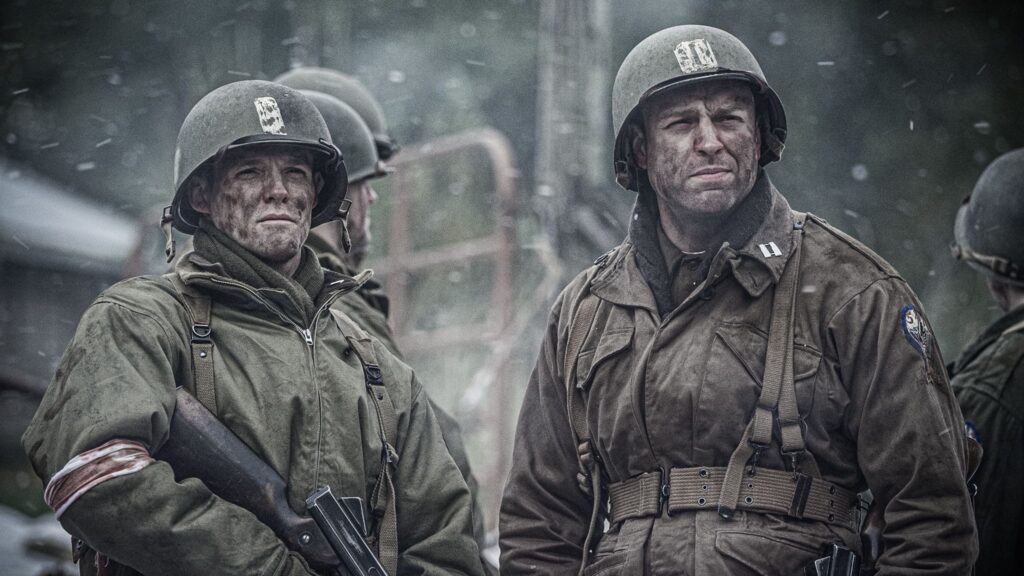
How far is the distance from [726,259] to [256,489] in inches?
60.5

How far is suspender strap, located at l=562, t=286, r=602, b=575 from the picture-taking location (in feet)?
12.7

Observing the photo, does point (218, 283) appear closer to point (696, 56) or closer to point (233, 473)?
point (233, 473)

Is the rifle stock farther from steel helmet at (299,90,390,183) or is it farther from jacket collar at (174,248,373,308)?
steel helmet at (299,90,390,183)

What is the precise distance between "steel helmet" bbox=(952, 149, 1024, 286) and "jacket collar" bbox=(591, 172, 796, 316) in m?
1.84

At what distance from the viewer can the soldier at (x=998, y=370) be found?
4723 millimetres

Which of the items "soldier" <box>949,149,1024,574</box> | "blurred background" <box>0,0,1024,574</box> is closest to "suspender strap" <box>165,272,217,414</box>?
"soldier" <box>949,149,1024,574</box>

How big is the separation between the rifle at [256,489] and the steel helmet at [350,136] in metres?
2.12

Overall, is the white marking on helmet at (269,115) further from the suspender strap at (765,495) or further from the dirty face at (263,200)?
the suspender strap at (765,495)

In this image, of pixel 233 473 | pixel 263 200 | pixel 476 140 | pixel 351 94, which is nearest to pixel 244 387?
pixel 233 473

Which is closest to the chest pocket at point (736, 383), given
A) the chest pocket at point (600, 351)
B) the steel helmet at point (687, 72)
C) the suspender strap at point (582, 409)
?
the chest pocket at point (600, 351)

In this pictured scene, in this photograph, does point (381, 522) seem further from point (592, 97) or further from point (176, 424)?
point (592, 97)

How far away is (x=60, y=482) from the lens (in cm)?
321

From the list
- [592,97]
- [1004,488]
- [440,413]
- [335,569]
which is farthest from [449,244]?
[335,569]

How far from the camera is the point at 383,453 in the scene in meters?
3.79
